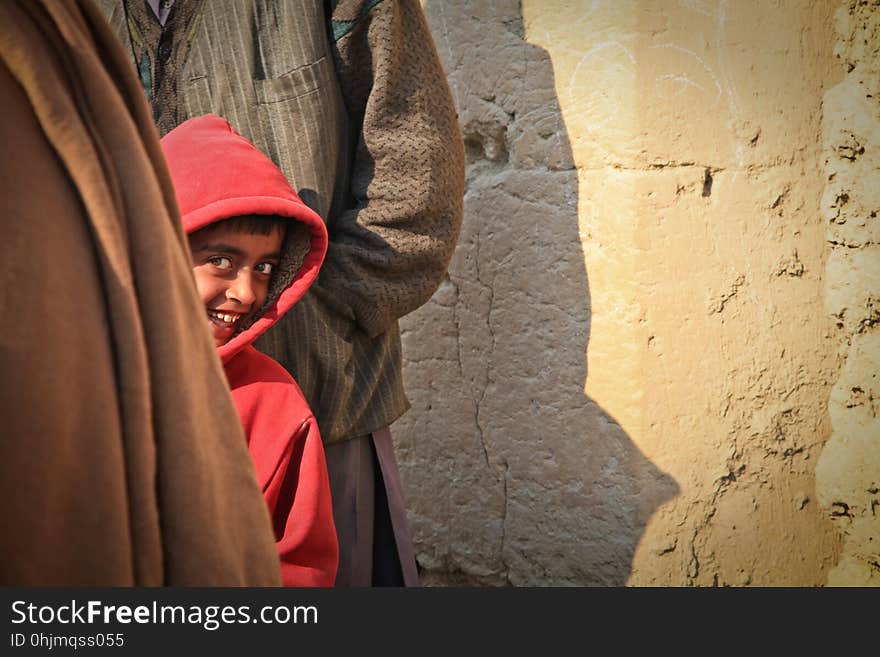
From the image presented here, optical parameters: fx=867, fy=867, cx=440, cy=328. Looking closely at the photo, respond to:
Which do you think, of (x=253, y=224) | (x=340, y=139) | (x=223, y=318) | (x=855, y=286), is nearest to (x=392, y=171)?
(x=340, y=139)

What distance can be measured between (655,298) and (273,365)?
939 millimetres

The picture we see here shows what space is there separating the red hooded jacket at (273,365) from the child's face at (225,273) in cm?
3

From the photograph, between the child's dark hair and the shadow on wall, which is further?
the shadow on wall

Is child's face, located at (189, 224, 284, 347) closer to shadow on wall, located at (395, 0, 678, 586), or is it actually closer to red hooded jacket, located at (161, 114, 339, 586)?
red hooded jacket, located at (161, 114, 339, 586)

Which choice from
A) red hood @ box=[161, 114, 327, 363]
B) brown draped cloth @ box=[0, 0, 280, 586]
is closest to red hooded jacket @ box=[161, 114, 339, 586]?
red hood @ box=[161, 114, 327, 363]

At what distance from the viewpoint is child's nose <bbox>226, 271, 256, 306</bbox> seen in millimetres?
1339

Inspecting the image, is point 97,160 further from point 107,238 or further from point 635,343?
point 635,343

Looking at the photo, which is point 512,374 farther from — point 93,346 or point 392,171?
point 93,346

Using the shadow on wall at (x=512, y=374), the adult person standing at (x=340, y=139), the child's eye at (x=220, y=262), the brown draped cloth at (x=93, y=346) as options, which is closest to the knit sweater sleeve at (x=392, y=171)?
the adult person standing at (x=340, y=139)

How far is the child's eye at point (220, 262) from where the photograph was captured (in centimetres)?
134

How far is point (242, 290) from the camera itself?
1.34m

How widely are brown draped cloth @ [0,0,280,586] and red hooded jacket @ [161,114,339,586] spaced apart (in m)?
0.50

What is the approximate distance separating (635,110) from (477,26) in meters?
0.50

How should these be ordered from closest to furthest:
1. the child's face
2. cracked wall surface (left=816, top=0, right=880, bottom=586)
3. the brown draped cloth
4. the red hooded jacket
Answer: the brown draped cloth
the red hooded jacket
the child's face
cracked wall surface (left=816, top=0, right=880, bottom=586)
